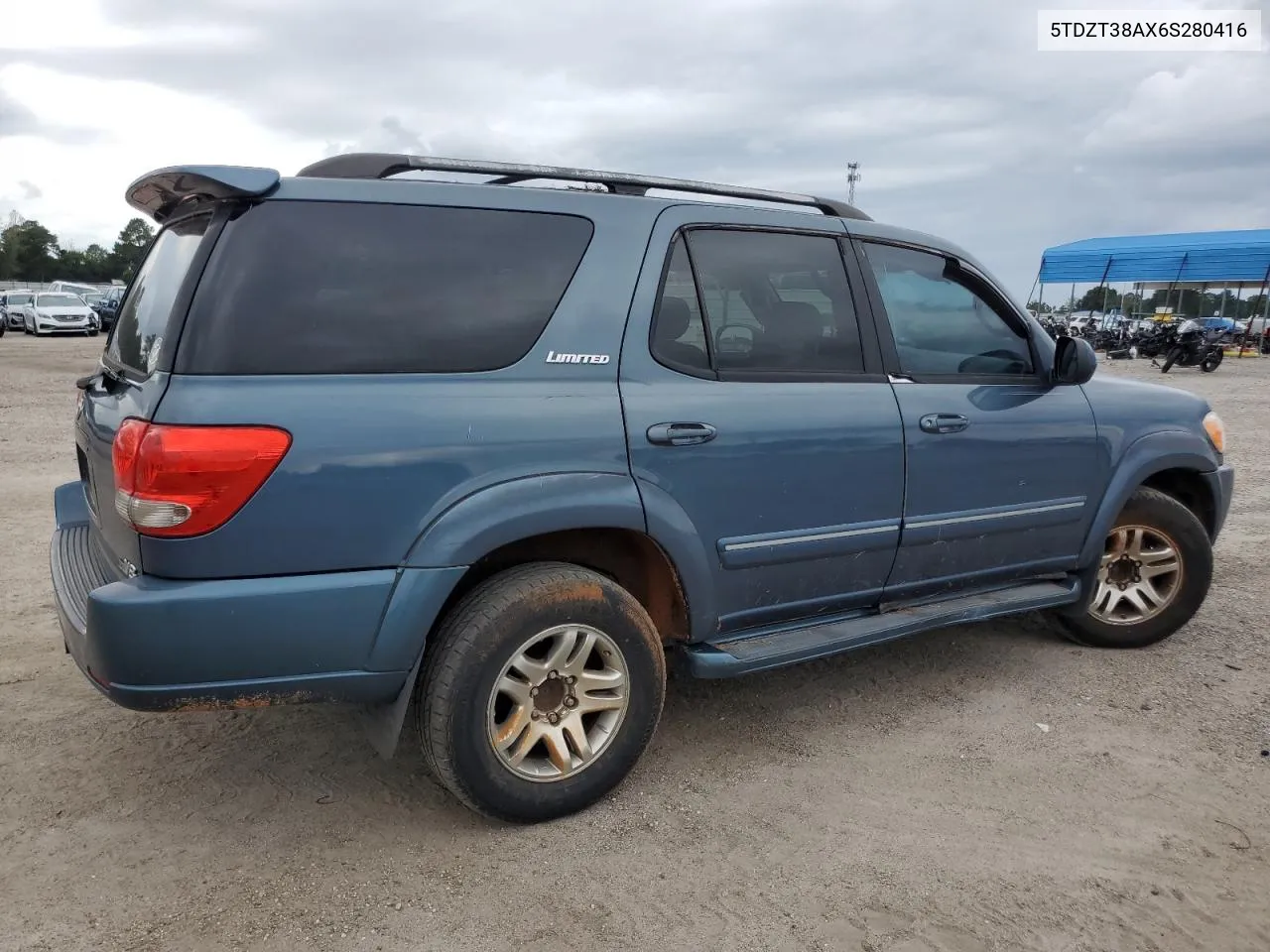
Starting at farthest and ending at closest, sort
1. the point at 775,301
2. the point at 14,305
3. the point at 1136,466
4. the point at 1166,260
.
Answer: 1. the point at 14,305
2. the point at 1166,260
3. the point at 1136,466
4. the point at 775,301

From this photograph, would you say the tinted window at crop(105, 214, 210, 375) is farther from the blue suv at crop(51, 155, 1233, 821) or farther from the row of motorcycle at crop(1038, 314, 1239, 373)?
the row of motorcycle at crop(1038, 314, 1239, 373)

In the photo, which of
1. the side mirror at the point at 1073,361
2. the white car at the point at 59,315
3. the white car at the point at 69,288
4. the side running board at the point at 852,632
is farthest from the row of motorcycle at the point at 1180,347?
the white car at the point at 69,288

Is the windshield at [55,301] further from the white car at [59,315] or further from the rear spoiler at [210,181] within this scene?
the rear spoiler at [210,181]

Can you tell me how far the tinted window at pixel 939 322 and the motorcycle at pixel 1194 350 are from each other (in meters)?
20.5

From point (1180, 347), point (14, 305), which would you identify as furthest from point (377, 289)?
point (14, 305)

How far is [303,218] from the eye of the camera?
2.61 metres

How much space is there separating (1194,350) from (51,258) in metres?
101

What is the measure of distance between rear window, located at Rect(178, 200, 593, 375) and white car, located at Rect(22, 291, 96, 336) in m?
32.8

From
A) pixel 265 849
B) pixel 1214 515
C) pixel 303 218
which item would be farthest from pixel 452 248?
pixel 1214 515

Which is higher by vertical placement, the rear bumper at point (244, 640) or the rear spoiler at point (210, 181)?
the rear spoiler at point (210, 181)

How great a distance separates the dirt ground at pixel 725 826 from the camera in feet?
8.25

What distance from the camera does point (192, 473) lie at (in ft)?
7.84

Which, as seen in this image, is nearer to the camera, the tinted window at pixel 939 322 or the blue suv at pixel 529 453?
the blue suv at pixel 529 453

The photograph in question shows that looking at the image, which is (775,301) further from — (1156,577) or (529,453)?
(1156,577)
